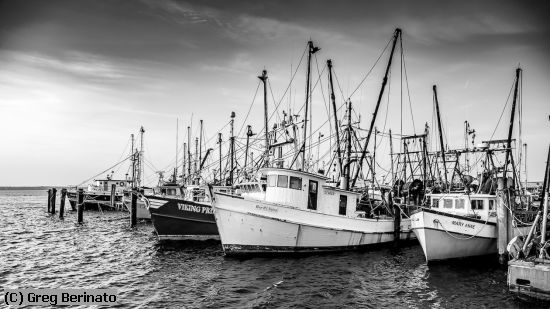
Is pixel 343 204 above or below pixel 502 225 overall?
above

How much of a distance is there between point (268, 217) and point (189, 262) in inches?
195

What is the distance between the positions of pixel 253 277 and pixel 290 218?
14.8 feet

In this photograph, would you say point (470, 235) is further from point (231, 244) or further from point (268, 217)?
point (231, 244)

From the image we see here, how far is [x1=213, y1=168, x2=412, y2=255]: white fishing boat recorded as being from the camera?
61.6 ft

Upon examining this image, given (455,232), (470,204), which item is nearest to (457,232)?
(455,232)

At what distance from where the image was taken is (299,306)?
40.0 ft

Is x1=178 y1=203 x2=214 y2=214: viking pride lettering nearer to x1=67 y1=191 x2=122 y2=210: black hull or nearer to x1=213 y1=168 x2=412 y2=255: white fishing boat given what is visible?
x1=213 y1=168 x2=412 y2=255: white fishing boat

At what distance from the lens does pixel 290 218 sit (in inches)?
754

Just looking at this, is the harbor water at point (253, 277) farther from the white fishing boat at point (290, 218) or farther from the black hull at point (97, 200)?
the black hull at point (97, 200)

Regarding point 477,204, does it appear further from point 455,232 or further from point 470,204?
point 455,232

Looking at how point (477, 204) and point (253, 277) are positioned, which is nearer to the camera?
point (253, 277)

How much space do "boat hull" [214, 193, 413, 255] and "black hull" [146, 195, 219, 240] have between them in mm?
6318

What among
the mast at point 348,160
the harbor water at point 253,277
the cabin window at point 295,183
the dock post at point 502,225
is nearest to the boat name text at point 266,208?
the cabin window at point 295,183

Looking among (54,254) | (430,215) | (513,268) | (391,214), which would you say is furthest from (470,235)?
(54,254)
